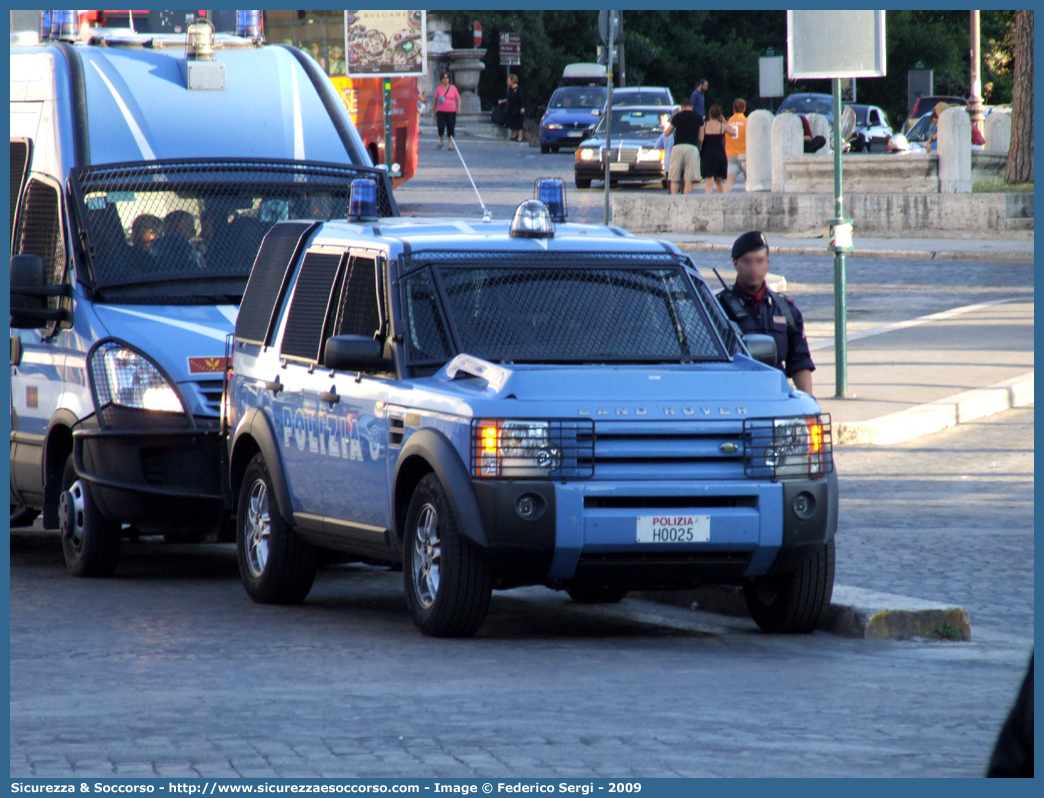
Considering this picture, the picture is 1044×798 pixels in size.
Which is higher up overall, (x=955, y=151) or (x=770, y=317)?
(x=955, y=151)

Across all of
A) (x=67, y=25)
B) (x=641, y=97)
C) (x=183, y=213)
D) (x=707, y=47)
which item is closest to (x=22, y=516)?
(x=183, y=213)

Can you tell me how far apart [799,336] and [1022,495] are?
3.01 metres

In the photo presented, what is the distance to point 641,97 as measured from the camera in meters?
48.1

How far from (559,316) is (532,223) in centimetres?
60

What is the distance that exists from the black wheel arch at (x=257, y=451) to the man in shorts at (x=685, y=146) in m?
27.2

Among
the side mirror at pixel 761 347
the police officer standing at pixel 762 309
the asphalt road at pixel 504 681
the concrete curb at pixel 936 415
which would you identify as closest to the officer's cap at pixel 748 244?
the police officer standing at pixel 762 309

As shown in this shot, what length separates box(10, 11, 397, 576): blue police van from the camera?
10672mm

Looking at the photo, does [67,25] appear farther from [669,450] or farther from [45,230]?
[669,450]

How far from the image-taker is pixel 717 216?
111 ft

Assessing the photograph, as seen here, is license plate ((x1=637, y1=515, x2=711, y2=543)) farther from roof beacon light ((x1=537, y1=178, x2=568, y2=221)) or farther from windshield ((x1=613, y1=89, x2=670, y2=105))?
windshield ((x1=613, y1=89, x2=670, y2=105))

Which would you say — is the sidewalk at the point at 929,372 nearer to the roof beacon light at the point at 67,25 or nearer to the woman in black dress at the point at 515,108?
the roof beacon light at the point at 67,25

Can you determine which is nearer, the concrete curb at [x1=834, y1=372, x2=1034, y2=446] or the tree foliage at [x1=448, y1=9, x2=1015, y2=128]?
the concrete curb at [x1=834, y1=372, x2=1034, y2=446]

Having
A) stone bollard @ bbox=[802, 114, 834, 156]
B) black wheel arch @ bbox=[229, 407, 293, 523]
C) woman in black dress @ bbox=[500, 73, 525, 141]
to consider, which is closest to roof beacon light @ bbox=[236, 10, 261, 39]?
black wheel arch @ bbox=[229, 407, 293, 523]

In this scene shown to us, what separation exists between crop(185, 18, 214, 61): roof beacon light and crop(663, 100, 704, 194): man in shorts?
2499 cm
